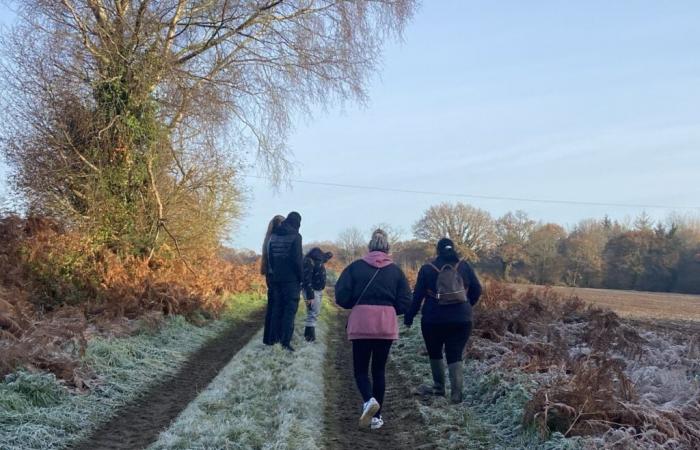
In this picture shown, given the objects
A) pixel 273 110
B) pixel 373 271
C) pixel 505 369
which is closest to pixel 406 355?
pixel 505 369

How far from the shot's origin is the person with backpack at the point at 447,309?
Answer: 6.99 m

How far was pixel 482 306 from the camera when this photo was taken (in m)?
13.3

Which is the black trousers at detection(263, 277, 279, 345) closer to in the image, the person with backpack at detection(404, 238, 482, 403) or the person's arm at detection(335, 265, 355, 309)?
the person with backpack at detection(404, 238, 482, 403)

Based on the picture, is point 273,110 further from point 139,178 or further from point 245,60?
point 139,178

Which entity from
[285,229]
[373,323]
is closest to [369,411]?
[373,323]

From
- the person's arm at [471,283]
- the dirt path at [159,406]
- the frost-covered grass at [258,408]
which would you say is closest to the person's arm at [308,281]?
the dirt path at [159,406]

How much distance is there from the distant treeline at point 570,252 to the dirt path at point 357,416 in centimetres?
4256

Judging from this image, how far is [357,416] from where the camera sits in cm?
655

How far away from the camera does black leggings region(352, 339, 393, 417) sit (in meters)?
6.20

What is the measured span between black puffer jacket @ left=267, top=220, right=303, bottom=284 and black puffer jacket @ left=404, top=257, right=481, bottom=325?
287 centimetres

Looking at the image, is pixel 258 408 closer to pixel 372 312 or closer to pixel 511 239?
pixel 372 312

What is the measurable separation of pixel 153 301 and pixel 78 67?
5810 millimetres

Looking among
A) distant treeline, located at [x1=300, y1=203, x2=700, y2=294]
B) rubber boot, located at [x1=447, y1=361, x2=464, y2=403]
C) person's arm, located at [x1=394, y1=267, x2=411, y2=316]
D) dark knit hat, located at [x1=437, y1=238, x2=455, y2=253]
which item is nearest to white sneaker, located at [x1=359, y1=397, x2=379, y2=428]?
person's arm, located at [x1=394, y1=267, x2=411, y2=316]

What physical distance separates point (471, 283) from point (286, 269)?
3491 mm
